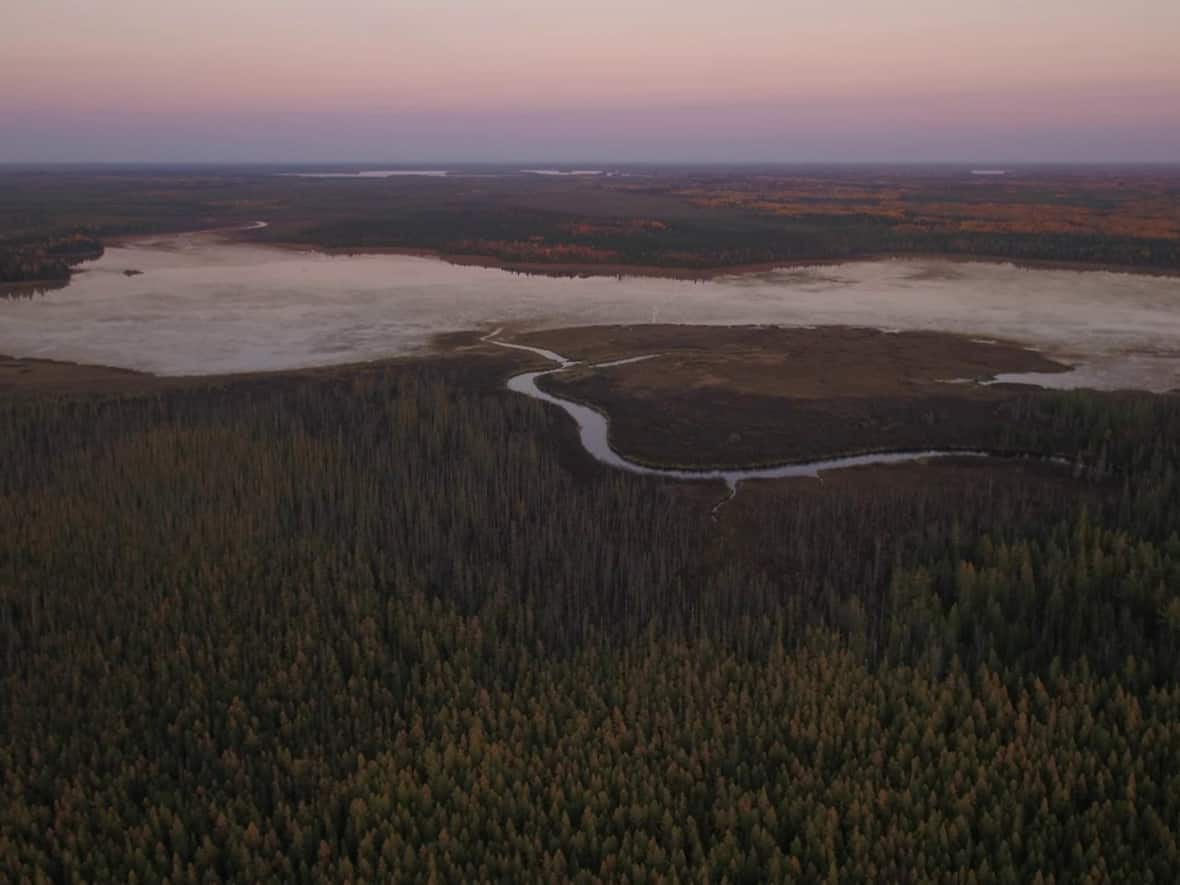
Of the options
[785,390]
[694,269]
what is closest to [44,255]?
[694,269]

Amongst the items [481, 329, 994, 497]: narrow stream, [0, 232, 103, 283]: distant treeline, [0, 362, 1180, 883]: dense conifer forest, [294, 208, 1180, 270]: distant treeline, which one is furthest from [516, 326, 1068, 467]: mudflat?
[0, 232, 103, 283]: distant treeline

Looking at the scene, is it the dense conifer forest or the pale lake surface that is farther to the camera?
the pale lake surface

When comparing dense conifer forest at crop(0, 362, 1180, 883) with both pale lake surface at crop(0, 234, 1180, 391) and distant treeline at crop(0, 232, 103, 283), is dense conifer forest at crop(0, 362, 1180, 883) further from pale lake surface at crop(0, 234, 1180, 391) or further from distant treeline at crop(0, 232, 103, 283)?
distant treeline at crop(0, 232, 103, 283)

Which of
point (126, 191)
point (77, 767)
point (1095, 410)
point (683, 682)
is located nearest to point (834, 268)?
point (1095, 410)

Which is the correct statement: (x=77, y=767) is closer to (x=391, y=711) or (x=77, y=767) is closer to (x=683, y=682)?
(x=391, y=711)

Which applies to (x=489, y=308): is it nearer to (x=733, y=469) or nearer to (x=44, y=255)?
(x=733, y=469)

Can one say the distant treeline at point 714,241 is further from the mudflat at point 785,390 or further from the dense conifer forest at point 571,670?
the dense conifer forest at point 571,670

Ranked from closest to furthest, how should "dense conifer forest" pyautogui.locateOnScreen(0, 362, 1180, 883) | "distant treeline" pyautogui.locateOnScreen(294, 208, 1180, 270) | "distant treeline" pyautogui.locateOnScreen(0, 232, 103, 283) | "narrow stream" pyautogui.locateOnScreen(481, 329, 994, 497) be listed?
1. "dense conifer forest" pyautogui.locateOnScreen(0, 362, 1180, 883)
2. "narrow stream" pyautogui.locateOnScreen(481, 329, 994, 497)
3. "distant treeline" pyautogui.locateOnScreen(0, 232, 103, 283)
4. "distant treeline" pyautogui.locateOnScreen(294, 208, 1180, 270)
